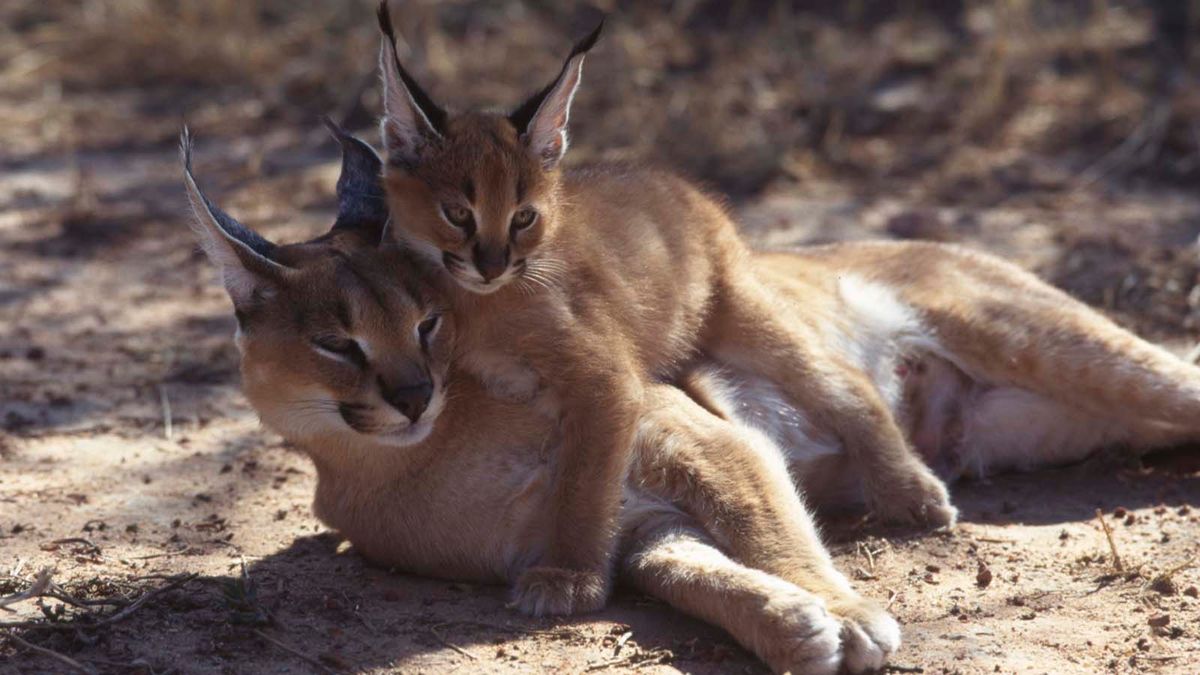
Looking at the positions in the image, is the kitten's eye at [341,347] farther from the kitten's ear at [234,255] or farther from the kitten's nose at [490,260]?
the kitten's nose at [490,260]

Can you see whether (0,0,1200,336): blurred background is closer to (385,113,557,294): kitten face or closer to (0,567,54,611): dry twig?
(385,113,557,294): kitten face

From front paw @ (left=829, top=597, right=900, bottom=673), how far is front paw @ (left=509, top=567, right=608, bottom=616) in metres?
0.69

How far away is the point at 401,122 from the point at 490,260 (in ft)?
1.94

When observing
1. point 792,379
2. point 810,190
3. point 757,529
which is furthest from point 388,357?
point 810,190

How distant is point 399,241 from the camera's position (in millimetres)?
4523

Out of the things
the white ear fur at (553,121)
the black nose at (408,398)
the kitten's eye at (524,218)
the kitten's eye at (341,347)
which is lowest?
the black nose at (408,398)

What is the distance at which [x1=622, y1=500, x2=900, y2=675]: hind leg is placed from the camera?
3820 millimetres

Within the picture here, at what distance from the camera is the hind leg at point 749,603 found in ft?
12.5

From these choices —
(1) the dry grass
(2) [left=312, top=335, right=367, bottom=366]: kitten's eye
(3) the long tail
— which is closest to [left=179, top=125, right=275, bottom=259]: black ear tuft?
(2) [left=312, top=335, right=367, bottom=366]: kitten's eye

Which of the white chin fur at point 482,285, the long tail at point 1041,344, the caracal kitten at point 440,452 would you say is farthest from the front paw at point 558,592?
the long tail at point 1041,344

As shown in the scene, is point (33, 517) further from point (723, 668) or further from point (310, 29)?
point (310, 29)

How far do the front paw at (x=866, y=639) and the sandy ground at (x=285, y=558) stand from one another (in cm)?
8

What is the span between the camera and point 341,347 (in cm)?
416

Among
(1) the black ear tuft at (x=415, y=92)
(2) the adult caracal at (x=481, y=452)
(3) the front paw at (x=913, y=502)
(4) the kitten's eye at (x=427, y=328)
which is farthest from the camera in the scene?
(3) the front paw at (x=913, y=502)
